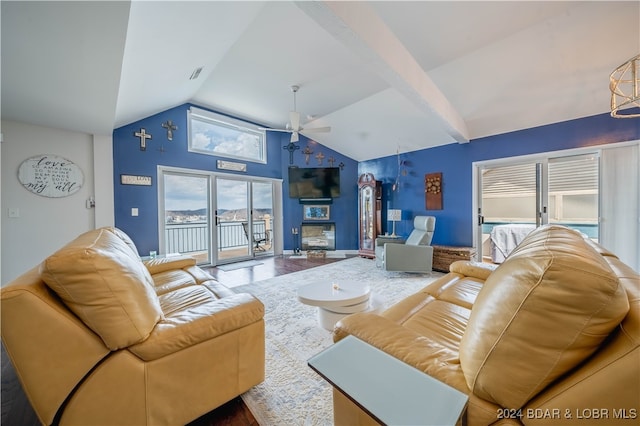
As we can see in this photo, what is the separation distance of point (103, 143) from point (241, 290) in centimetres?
292

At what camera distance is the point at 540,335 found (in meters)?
0.63

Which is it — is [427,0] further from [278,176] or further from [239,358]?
[278,176]

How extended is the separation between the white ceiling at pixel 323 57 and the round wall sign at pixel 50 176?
48 centimetres

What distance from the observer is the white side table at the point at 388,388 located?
0.63 m

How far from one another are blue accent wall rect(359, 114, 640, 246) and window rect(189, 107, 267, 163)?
107 inches

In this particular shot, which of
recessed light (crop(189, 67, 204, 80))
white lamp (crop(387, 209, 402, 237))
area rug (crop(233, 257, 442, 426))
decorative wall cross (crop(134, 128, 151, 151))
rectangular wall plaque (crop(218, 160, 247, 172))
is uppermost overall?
recessed light (crop(189, 67, 204, 80))

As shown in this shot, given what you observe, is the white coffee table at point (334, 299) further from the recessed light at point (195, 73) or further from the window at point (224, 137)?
the window at point (224, 137)

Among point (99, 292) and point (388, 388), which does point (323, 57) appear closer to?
point (99, 292)

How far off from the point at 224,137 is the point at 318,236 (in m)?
A: 3.14

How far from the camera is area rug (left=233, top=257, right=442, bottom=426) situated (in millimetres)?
1331

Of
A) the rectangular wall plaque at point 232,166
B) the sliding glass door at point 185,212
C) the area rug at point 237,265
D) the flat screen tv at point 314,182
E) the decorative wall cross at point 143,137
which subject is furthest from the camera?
the flat screen tv at point 314,182

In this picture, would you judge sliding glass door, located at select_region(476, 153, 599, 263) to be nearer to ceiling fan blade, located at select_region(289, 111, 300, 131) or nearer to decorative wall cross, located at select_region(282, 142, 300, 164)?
ceiling fan blade, located at select_region(289, 111, 300, 131)

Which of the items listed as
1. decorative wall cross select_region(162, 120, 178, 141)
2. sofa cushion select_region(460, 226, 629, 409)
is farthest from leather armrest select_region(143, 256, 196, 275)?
sofa cushion select_region(460, 226, 629, 409)

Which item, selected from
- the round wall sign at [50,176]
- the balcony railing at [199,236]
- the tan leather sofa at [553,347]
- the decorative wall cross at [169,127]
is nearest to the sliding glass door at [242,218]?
the balcony railing at [199,236]
